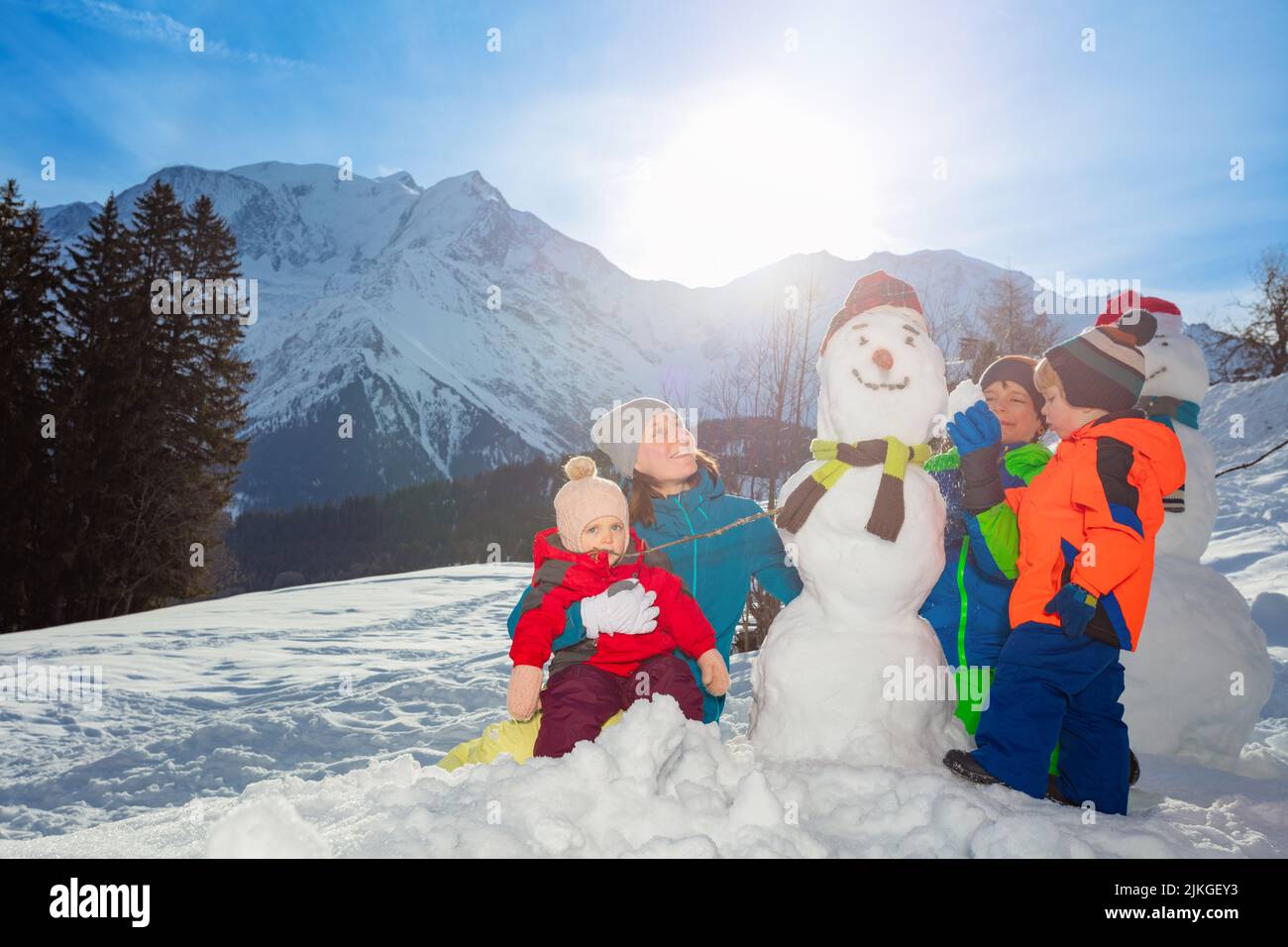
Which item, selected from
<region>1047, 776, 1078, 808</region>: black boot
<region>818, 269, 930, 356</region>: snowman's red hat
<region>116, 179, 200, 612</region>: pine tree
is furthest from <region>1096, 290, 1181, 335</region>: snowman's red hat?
<region>116, 179, 200, 612</region>: pine tree

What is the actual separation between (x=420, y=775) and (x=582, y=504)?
103 centimetres

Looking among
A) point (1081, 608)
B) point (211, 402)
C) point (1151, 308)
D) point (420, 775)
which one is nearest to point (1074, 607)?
point (1081, 608)

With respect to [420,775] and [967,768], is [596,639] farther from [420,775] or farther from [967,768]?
[967,768]

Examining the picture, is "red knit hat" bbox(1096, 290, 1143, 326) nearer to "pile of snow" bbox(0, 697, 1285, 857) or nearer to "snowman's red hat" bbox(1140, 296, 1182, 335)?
"snowman's red hat" bbox(1140, 296, 1182, 335)

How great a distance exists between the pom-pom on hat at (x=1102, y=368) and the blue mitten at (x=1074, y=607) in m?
0.69

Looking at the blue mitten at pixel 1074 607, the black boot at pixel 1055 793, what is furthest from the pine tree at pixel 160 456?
the blue mitten at pixel 1074 607

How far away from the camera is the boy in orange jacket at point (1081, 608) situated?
2.19 m

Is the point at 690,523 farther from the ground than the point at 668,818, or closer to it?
farther from the ground

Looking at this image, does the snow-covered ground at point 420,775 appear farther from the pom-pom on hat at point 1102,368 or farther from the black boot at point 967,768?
the pom-pom on hat at point 1102,368

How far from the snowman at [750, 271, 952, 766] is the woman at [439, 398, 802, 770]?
471 mm

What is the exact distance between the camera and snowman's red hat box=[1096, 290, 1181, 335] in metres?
3.06

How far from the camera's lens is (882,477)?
242 centimetres

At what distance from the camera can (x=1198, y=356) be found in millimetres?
3336

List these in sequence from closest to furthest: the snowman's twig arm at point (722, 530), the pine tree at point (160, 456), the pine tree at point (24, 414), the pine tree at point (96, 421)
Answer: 1. the snowman's twig arm at point (722, 530)
2. the pine tree at point (24, 414)
3. the pine tree at point (96, 421)
4. the pine tree at point (160, 456)
